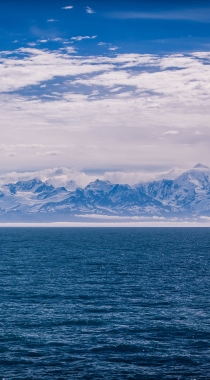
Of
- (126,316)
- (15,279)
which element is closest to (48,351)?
(126,316)

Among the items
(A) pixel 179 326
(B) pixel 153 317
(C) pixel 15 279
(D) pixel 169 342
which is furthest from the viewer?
(C) pixel 15 279

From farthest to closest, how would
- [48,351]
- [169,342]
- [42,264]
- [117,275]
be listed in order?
[42,264] → [117,275] → [169,342] → [48,351]

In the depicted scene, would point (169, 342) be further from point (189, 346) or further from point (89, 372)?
point (89, 372)

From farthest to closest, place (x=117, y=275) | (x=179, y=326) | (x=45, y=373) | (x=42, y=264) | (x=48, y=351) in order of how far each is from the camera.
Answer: (x=42, y=264), (x=117, y=275), (x=179, y=326), (x=48, y=351), (x=45, y=373)

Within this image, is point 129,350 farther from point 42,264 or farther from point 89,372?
point 42,264

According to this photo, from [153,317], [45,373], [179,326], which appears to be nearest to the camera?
[45,373]

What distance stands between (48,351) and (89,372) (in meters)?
6.89

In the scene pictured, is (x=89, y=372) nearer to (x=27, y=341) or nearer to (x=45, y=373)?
(x=45, y=373)

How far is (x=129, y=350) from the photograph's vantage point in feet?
152

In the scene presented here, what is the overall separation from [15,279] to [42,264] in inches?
1263

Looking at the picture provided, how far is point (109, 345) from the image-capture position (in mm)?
47812

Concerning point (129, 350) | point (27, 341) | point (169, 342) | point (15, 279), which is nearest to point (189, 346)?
point (169, 342)

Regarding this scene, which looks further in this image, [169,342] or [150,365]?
[169,342]

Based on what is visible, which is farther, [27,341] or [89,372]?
[27,341]
